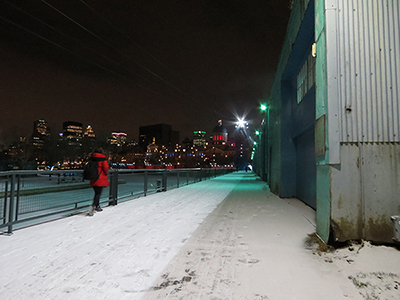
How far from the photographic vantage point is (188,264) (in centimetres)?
344

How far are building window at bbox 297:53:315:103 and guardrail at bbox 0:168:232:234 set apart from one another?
6.88m

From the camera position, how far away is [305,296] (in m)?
2.63

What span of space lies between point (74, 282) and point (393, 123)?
16.8ft

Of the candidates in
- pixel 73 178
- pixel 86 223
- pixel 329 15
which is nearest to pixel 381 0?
pixel 329 15

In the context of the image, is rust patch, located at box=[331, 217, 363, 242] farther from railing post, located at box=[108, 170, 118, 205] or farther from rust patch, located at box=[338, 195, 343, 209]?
railing post, located at box=[108, 170, 118, 205]

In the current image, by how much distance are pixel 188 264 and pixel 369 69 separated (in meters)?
4.22

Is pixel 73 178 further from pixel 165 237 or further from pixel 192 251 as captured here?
pixel 192 251

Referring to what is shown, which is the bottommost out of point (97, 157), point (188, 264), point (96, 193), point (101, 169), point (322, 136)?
point (188, 264)

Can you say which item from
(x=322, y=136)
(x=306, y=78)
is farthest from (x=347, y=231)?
(x=306, y=78)

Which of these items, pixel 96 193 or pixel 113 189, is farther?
pixel 113 189

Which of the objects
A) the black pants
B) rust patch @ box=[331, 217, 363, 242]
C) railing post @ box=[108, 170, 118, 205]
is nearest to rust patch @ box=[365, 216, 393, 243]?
rust patch @ box=[331, 217, 363, 242]

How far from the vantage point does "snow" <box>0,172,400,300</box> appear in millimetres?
2723

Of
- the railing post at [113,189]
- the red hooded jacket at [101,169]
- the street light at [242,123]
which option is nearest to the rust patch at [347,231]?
the red hooded jacket at [101,169]

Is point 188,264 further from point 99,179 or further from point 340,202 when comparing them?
point 99,179
